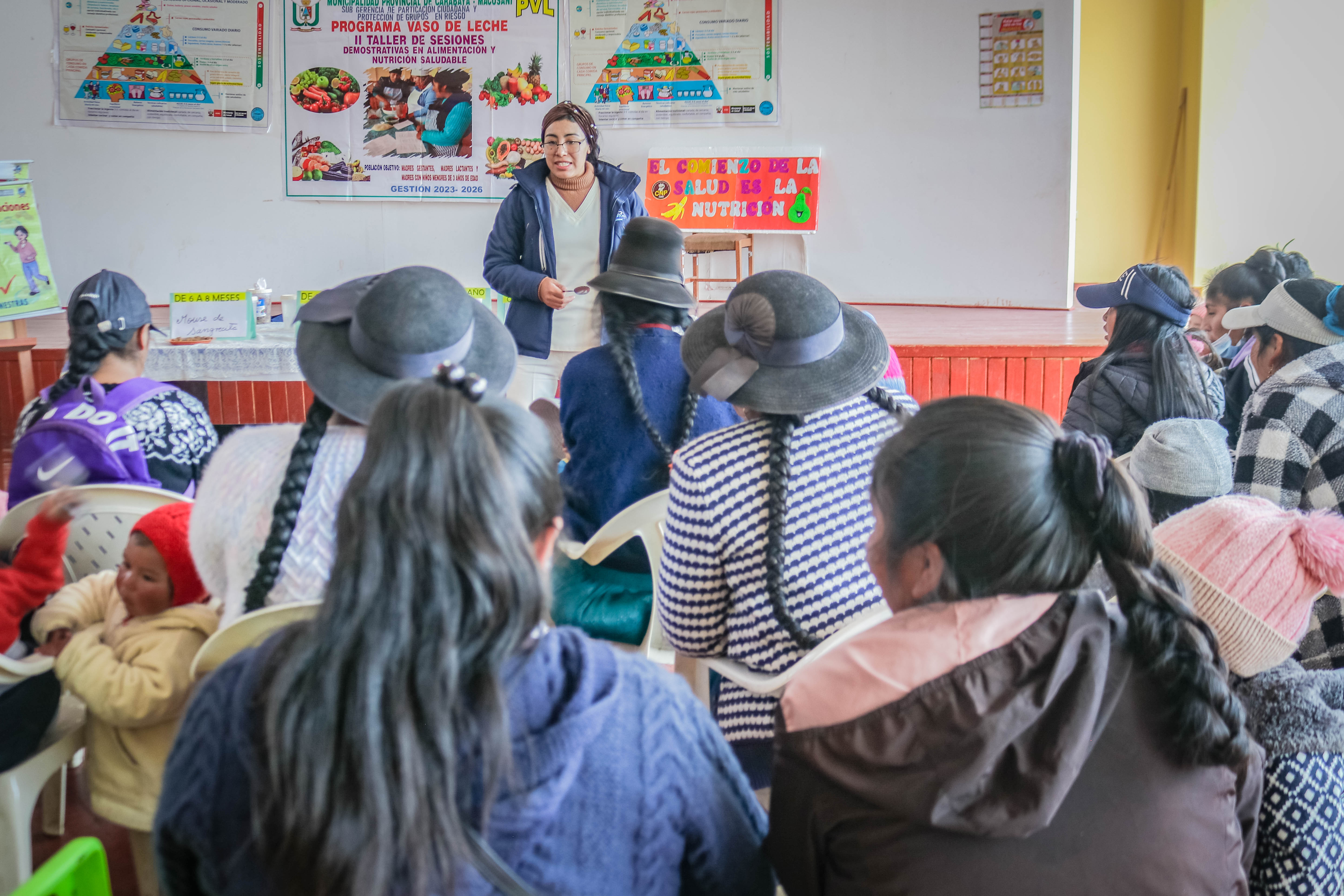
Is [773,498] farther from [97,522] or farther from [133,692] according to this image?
[97,522]

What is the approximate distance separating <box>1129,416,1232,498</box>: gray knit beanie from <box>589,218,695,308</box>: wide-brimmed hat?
0.99 meters

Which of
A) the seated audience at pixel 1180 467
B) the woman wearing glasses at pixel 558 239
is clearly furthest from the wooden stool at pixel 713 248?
the seated audience at pixel 1180 467

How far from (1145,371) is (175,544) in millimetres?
2217

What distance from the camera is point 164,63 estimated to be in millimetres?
5766

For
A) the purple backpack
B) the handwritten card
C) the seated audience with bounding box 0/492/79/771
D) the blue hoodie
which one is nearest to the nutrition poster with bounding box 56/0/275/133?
the handwritten card

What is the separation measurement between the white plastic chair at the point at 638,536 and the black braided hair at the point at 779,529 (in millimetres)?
336

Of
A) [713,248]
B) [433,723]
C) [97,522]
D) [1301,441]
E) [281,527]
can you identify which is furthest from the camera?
[713,248]

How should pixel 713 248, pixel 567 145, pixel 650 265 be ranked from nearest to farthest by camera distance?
1. pixel 650 265
2. pixel 567 145
3. pixel 713 248

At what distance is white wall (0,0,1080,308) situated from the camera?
569 centimetres

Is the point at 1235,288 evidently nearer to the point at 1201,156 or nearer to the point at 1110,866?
the point at 1110,866

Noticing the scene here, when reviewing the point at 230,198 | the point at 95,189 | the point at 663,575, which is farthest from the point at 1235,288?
the point at 95,189

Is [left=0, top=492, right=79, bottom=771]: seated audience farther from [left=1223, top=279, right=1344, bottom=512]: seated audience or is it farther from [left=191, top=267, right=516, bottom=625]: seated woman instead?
[left=1223, top=279, right=1344, bottom=512]: seated audience

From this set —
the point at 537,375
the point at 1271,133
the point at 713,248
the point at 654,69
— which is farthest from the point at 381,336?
the point at 1271,133

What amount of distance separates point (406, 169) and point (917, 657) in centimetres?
573
